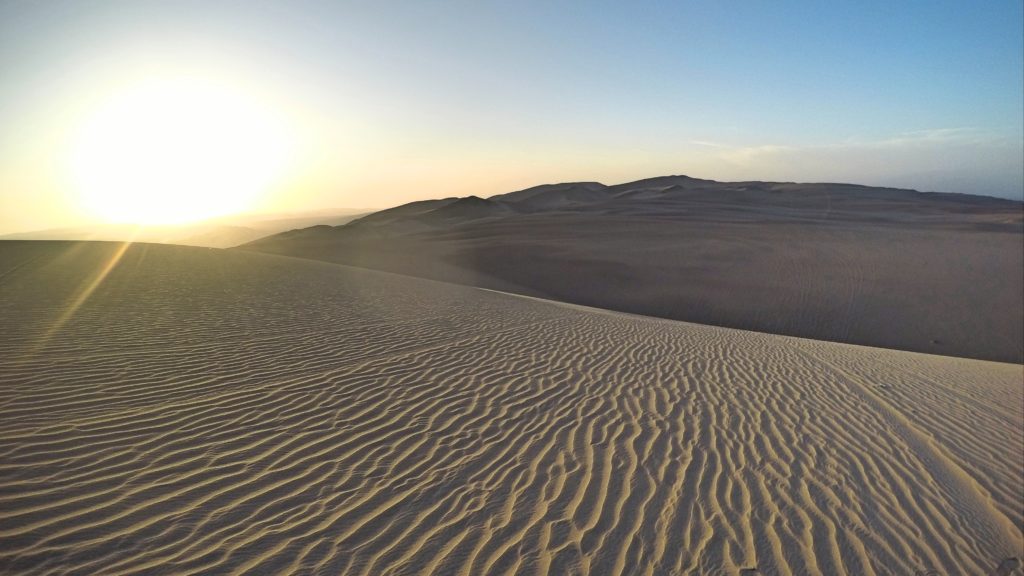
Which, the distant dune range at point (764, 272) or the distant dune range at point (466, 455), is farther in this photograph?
the distant dune range at point (764, 272)

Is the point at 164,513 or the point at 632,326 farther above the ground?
the point at 164,513

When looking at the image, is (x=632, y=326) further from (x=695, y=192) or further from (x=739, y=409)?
(x=695, y=192)

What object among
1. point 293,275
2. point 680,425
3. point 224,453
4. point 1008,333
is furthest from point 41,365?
point 1008,333

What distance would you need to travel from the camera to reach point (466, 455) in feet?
16.6

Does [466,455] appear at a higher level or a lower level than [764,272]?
higher

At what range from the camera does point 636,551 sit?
12.7 feet

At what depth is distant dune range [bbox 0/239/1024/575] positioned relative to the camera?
3.63 metres

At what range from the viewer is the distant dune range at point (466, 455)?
3635mm

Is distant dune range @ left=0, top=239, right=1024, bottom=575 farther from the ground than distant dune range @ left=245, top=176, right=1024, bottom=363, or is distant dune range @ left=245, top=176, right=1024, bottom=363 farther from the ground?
distant dune range @ left=0, top=239, right=1024, bottom=575

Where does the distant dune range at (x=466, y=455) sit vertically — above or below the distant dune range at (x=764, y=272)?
above

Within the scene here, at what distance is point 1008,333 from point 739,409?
16007mm

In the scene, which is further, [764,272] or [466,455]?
[764,272]

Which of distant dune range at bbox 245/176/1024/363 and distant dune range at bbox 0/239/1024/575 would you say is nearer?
distant dune range at bbox 0/239/1024/575

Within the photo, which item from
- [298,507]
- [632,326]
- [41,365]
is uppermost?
[41,365]
